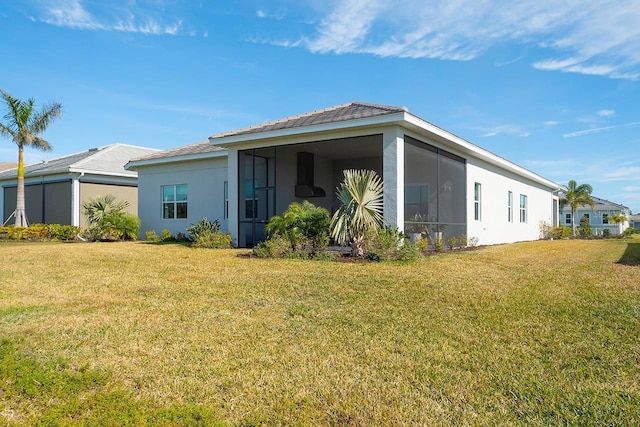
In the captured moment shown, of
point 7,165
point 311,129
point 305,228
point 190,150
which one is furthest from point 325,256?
point 7,165

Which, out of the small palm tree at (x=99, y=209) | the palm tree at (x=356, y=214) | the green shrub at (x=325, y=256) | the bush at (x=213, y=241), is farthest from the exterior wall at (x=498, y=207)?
the small palm tree at (x=99, y=209)

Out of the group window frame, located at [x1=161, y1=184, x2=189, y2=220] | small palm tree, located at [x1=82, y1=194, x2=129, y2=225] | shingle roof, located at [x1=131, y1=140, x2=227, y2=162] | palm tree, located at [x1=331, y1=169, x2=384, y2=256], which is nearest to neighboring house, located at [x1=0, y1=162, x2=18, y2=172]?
small palm tree, located at [x1=82, y1=194, x2=129, y2=225]

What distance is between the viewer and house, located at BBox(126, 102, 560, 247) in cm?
1148

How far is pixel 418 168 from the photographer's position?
1521 centimetres

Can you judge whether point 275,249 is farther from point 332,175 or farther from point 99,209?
point 99,209

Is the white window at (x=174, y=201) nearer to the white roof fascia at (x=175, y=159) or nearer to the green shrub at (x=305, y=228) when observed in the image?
the white roof fascia at (x=175, y=159)

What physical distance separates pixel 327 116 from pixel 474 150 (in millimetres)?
5950

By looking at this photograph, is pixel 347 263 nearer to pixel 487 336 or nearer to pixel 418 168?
pixel 487 336

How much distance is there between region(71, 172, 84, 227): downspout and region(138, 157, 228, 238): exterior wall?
348 centimetres

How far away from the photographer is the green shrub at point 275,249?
34.4ft

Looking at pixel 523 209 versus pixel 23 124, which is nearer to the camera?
pixel 23 124

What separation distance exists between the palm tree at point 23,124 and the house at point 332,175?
5405 millimetres

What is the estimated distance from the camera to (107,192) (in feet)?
69.1

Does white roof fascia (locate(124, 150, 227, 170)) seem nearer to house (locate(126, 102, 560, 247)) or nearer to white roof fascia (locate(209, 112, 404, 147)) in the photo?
house (locate(126, 102, 560, 247))
